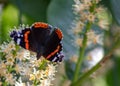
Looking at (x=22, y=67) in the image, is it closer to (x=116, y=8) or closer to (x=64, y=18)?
(x=116, y=8)

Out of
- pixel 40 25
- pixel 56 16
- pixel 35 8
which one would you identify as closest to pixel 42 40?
pixel 40 25

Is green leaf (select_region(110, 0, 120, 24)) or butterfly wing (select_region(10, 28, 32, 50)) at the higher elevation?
green leaf (select_region(110, 0, 120, 24))

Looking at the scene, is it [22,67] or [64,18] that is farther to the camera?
[64,18]

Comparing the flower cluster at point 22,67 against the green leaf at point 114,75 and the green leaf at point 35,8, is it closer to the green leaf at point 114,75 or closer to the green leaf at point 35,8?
the green leaf at point 35,8

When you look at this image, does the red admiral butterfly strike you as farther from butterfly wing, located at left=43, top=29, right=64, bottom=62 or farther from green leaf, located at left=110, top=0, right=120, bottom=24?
green leaf, located at left=110, top=0, right=120, bottom=24

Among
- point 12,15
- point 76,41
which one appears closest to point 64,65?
point 76,41

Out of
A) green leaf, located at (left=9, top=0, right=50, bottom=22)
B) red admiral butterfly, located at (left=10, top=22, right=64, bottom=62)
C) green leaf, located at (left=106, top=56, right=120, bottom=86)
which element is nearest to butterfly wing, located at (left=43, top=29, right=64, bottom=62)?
red admiral butterfly, located at (left=10, top=22, right=64, bottom=62)
